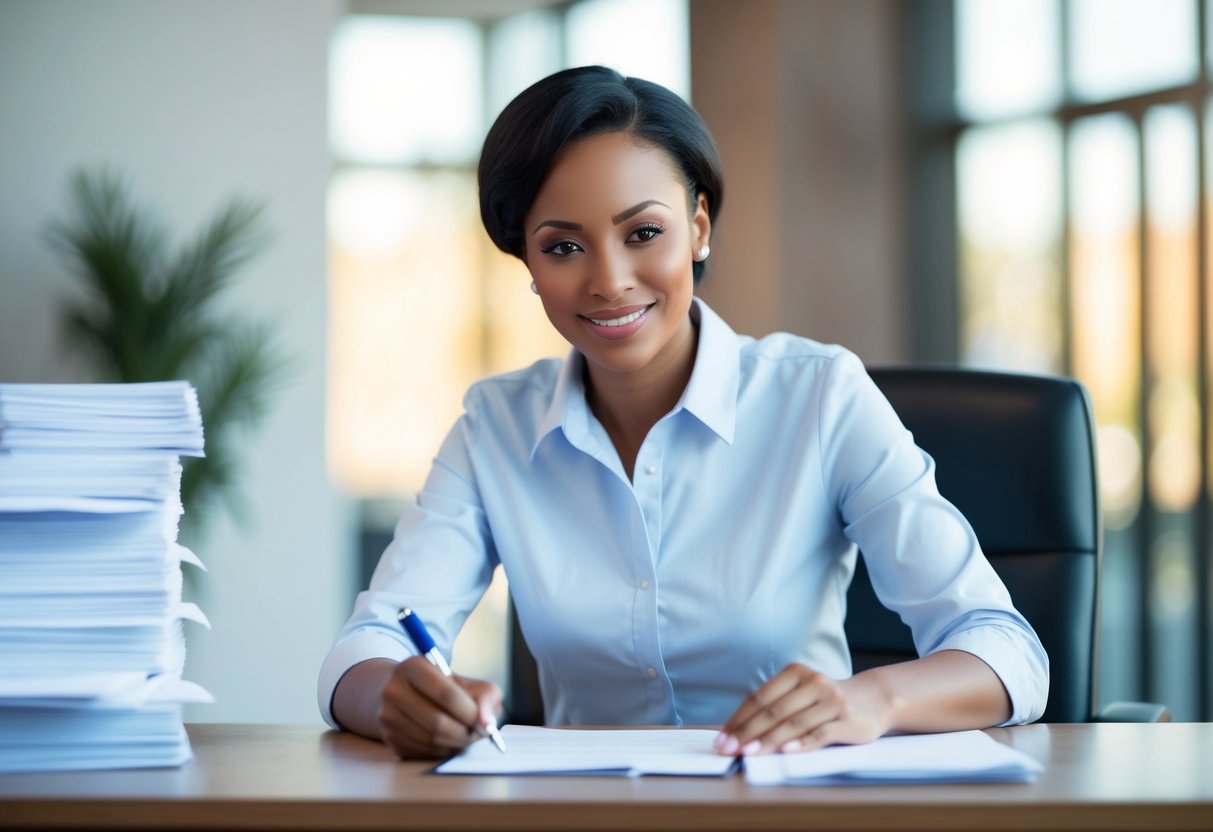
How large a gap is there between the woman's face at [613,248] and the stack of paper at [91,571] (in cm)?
59

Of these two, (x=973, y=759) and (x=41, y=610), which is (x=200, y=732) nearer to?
(x=41, y=610)

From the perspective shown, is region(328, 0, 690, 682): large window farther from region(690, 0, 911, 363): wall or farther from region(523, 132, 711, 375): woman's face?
region(523, 132, 711, 375): woman's face

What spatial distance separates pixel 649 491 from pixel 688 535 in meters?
0.07

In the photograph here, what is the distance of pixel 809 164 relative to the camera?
441cm

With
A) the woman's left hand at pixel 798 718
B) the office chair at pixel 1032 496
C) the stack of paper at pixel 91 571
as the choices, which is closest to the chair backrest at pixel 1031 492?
the office chair at pixel 1032 496

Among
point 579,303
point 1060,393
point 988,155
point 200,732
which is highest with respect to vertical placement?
point 988,155

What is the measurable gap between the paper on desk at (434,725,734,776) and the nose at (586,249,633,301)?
1.85 feet

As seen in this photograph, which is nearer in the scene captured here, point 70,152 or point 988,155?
point 70,152

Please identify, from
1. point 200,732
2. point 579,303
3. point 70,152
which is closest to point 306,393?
point 70,152

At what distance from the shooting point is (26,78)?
4.06m

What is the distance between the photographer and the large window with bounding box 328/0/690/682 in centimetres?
585

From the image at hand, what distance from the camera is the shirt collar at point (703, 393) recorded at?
5.28 feet

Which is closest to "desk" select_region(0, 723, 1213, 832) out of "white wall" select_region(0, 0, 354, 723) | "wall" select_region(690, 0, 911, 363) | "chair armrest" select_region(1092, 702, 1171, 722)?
"chair armrest" select_region(1092, 702, 1171, 722)

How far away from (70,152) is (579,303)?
3121mm
